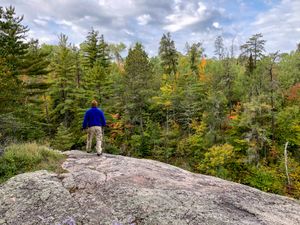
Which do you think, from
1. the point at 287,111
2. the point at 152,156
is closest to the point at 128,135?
the point at 152,156

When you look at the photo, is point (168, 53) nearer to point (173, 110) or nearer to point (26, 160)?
point (173, 110)

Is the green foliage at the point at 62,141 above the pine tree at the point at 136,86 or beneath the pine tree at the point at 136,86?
beneath

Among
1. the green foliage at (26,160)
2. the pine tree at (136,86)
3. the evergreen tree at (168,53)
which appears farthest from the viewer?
the evergreen tree at (168,53)

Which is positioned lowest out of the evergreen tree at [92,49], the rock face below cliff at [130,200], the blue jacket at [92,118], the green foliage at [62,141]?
the green foliage at [62,141]

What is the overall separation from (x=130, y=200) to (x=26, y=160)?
407 centimetres

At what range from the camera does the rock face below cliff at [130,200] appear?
630 centimetres

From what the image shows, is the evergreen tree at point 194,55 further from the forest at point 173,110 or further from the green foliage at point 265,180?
the green foliage at point 265,180

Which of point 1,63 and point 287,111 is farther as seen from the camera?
point 287,111

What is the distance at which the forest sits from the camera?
2731 centimetres

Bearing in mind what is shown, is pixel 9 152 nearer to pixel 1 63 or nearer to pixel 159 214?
pixel 159 214

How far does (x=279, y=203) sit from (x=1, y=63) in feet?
63.6

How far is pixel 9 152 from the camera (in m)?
9.13

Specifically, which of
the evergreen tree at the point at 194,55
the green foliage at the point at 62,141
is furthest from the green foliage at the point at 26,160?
the evergreen tree at the point at 194,55

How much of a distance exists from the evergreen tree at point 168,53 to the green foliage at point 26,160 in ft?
121
